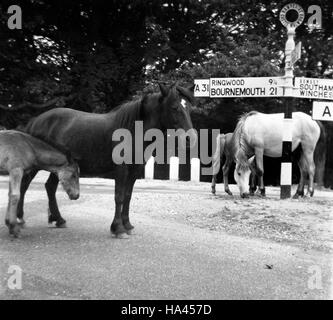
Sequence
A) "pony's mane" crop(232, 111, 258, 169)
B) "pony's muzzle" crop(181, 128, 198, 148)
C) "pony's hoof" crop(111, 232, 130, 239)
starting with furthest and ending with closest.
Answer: "pony's mane" crop(232, 111, 258, 169)
"pony's hoof" crop(111, 232, 130, 239)
"pony's muzzle" crop(181, 128, 198, 148)

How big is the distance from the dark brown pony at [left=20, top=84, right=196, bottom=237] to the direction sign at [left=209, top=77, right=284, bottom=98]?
4279 millimetres

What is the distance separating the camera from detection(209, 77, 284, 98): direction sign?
10195 mm

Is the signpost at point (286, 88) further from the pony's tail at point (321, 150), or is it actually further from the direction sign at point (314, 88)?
the pony's tail at point (321, 150)

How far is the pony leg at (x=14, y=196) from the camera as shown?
5.91 m

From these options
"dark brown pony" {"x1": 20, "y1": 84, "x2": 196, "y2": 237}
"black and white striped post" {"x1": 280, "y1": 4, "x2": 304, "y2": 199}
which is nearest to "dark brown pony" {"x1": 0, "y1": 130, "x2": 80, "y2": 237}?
"dark brown pony" {"x1": 20, "y1": 84, "x2": 196, "y2": 237}

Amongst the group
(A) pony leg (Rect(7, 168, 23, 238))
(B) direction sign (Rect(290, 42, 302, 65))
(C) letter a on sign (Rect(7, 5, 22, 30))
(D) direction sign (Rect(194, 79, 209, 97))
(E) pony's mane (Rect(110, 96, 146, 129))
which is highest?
(C) letter a on sign (Rect(7, 5, 22, 30))

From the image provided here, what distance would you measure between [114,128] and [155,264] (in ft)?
6.74

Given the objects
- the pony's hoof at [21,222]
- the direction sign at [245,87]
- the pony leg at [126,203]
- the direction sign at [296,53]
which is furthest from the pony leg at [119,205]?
the direction sign at [296,53]

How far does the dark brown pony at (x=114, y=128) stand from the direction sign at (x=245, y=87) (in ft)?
14.0

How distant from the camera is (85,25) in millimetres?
17656

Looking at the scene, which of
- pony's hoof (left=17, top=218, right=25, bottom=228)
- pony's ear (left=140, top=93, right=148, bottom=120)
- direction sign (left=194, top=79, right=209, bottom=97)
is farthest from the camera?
direction sign (left=194, top=79, right=209, bottom=97)

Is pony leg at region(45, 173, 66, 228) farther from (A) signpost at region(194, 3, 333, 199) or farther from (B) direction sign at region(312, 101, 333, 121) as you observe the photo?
(B) direction sign at region(312, 101, 333, 121)

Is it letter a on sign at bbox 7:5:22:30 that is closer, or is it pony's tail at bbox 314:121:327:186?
letter a on sign at bbox 7:5:22:30
